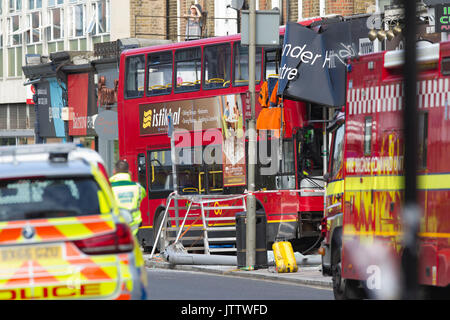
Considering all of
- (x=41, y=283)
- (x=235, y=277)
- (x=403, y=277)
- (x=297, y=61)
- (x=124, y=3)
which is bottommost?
(x=235, y=277)

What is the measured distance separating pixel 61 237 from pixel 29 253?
250mm

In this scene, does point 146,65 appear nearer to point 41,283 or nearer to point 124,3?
point 124,3

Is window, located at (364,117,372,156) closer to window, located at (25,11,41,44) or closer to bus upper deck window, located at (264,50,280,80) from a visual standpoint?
bus upper deck window, located at (264,50,280,80)

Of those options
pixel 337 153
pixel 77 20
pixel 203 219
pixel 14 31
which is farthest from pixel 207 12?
pixel 337 153

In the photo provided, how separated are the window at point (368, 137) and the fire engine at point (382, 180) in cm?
1

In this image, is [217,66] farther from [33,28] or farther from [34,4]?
[34,4]

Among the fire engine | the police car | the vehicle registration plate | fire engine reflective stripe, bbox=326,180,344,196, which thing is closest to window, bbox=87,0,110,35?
fire engine reflective stripe, bbox=326,180,344,196

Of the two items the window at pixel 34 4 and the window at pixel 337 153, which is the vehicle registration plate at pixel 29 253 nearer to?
the window at pixel 337 153

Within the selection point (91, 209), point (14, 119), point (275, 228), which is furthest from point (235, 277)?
point (14, 119)

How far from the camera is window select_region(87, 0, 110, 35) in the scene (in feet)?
145

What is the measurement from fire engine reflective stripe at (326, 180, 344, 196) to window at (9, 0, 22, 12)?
37.5 m

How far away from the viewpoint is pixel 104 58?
38.8 meters

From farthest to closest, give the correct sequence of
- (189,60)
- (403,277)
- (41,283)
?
(189,60) < (41,283) < (403,277)
